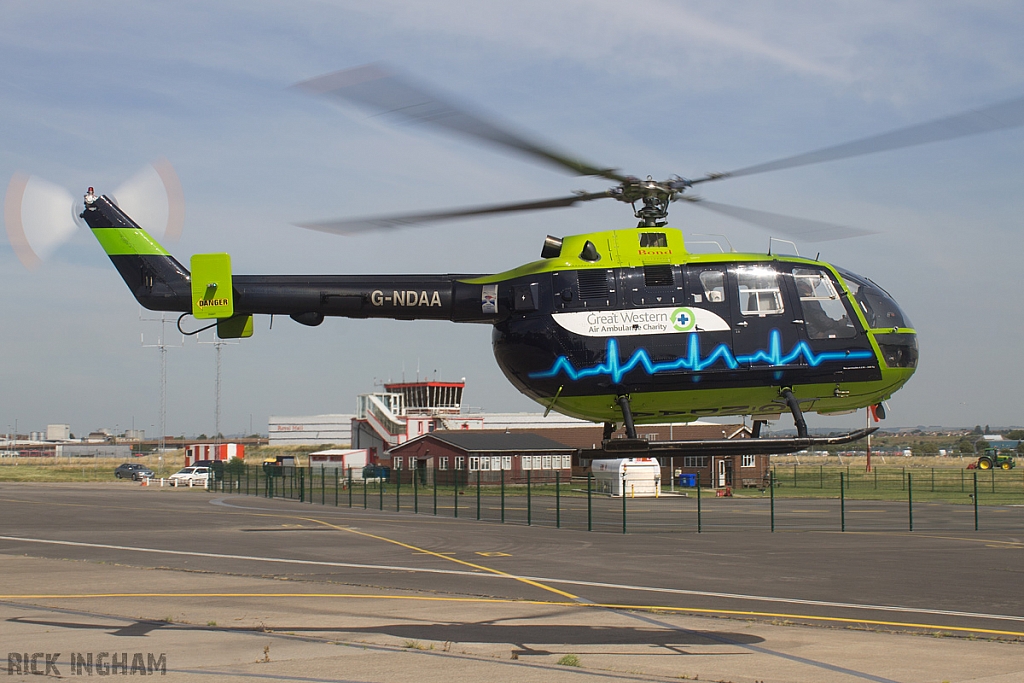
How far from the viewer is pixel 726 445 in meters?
10.9

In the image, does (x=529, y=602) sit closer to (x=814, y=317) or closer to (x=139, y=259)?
(x=814, y=317)

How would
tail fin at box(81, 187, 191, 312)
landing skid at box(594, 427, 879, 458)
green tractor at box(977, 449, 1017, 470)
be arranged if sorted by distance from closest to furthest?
landing skid at box(594, 427, 879, 458)
tail fin at box(81, 187, 191, 312)
green tractor at box(977, 449, 1017, 470)

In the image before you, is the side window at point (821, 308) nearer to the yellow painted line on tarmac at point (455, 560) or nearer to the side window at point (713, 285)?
the side window at point (713, 285)

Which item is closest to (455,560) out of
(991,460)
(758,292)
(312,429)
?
(758,292)

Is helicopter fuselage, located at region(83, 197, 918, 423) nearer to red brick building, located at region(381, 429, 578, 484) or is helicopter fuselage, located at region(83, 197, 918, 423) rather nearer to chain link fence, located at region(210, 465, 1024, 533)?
chain link fence, located at region(210, 465, 1024, 533)

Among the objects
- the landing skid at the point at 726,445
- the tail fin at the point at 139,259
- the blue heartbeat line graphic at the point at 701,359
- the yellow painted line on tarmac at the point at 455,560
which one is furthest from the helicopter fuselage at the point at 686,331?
the yellow painted line on tarmac at the point at 455,560

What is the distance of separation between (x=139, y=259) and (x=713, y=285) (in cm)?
846

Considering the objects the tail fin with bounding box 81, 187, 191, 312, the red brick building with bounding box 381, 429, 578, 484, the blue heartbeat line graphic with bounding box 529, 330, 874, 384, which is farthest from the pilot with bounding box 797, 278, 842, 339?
the red brick building with bounding box 381, 429, 578, 484

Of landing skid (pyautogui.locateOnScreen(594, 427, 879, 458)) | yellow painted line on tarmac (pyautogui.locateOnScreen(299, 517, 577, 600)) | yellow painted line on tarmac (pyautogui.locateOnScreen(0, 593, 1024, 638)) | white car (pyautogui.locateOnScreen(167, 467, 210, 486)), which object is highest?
landing skid (pyautogui.locateOnScreen(594, 427, 879, 458))

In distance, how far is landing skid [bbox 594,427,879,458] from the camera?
10.9 m

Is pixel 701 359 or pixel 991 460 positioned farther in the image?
pixel 991 460

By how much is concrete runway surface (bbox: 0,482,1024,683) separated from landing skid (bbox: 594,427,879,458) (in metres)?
2.79

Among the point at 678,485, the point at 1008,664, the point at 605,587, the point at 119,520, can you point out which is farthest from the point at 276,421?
the point at 1008,664

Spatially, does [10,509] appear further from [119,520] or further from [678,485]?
[678,485]
